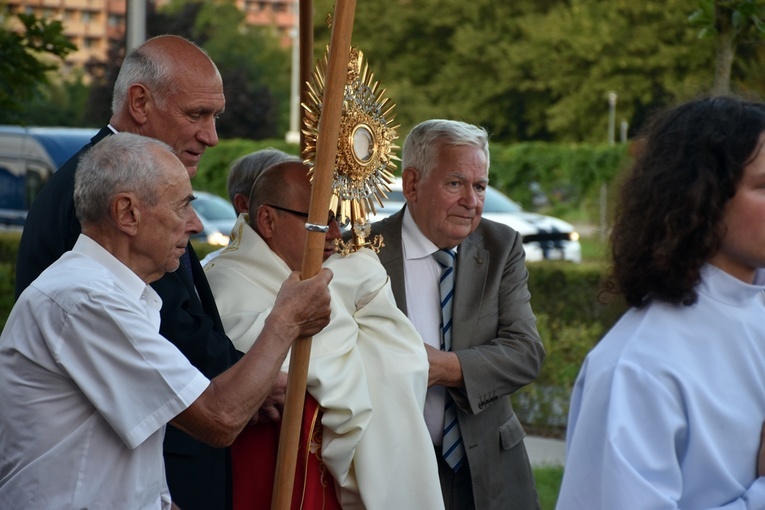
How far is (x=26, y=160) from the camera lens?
621 inches

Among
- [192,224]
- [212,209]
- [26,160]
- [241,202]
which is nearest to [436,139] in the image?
[241,202]

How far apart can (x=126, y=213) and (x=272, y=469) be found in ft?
3.42

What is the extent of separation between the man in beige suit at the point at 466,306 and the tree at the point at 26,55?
2781mm

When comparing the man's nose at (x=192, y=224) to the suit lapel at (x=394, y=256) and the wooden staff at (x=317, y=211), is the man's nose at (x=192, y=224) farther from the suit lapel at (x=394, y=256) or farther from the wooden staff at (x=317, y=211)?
the suit lapel at (x=394, y=256)

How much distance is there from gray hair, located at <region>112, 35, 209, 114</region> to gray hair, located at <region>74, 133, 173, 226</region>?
690mm

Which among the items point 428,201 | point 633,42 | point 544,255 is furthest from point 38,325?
point 633,42

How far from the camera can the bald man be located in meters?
3.08

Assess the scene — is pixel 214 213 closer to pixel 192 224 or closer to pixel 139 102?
pixel 139 102

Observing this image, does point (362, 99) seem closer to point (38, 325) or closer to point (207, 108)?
point (207, 108)

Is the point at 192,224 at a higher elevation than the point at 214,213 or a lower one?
higher

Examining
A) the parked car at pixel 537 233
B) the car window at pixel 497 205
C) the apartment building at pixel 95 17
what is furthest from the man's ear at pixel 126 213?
the car window at pixel 497 205

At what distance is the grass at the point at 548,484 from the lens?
21.4 ft

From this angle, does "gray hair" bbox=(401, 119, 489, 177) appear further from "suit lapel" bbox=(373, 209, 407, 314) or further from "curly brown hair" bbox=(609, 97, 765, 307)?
"curly brown hair" bbox=(609, 97, 765, 307)

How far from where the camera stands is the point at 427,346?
373 centimetres
